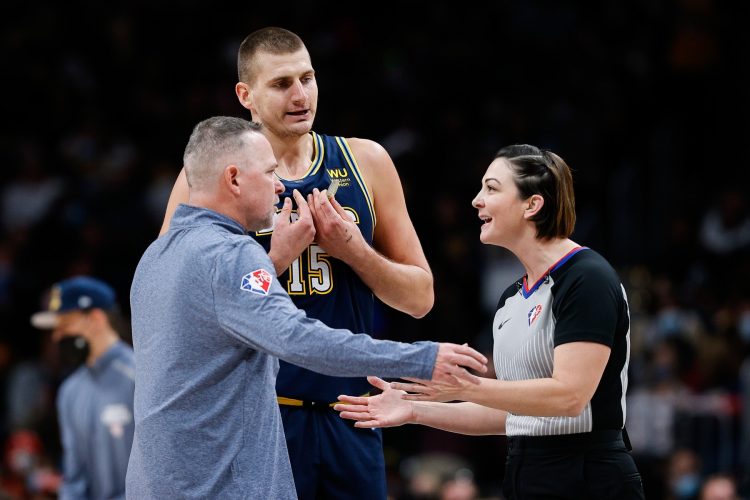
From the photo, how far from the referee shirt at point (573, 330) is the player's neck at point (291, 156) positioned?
1060 mm

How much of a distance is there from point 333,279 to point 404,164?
328 inches

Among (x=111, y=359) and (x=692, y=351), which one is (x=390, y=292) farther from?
(x=692, y=351)

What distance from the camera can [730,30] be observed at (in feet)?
43.9

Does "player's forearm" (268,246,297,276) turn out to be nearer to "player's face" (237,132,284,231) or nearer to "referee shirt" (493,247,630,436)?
"player's face" (237,132,284,231)

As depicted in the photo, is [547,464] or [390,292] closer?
[547,464]

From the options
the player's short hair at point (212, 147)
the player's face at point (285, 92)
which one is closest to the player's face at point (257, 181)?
the player's short hair at point (212, 147)

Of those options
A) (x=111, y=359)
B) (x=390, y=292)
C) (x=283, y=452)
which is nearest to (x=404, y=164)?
(x=111, y=359)

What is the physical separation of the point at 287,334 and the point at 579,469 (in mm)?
1306

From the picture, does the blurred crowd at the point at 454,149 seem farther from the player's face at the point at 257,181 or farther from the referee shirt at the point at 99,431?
the player's face at the point at 257,181

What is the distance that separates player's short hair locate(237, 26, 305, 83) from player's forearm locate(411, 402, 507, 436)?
1526 mm

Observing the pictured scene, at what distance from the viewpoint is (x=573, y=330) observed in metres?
4.11

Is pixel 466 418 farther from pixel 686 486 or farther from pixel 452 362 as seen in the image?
pixel 686 486

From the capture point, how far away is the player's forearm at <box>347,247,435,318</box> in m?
4.49

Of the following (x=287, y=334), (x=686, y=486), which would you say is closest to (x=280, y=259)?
(x=287, y=334)
